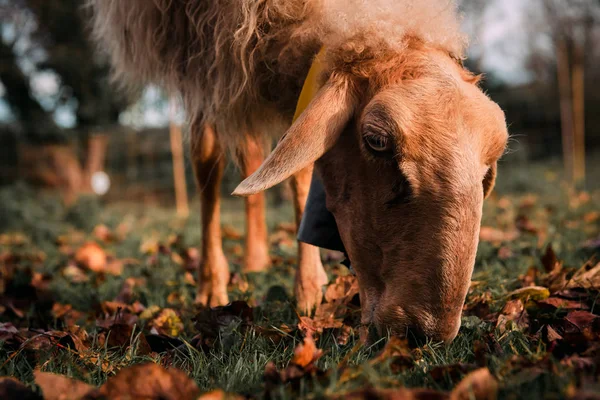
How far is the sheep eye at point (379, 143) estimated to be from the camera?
170 cm

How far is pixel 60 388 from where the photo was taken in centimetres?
131

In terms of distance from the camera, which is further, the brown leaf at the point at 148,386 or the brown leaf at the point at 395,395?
the brown leaf at the point at 148,386

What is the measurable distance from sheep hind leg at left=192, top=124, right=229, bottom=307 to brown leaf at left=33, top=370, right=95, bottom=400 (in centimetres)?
161

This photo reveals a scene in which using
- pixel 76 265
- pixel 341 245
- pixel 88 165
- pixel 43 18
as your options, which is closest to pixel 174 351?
pixel 341 245


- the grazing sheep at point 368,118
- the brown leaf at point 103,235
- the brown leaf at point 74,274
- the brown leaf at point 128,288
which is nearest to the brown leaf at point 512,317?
the grazing sheep at point 368,118

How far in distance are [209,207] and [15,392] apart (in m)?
2.03

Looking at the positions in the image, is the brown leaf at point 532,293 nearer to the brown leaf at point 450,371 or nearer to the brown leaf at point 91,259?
the brown leaf at point 450,371

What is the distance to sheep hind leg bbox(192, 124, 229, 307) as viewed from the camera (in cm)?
300

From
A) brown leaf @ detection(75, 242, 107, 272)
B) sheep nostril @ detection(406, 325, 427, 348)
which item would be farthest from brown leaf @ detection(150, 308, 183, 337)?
brown leaf @ detection(75, 242, 107, 272)

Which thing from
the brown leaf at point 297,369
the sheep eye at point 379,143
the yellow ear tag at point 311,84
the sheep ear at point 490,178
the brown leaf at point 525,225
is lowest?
the brown leaf at point 297,369

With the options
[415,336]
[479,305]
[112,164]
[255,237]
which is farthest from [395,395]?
[112,164]

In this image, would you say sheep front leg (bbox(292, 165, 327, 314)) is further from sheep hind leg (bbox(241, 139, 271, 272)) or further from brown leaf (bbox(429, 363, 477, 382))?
brown leaf (bbox(429, 363, 477, 382))

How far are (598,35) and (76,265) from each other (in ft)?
66.1

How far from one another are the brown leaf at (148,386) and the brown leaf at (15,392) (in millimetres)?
167
